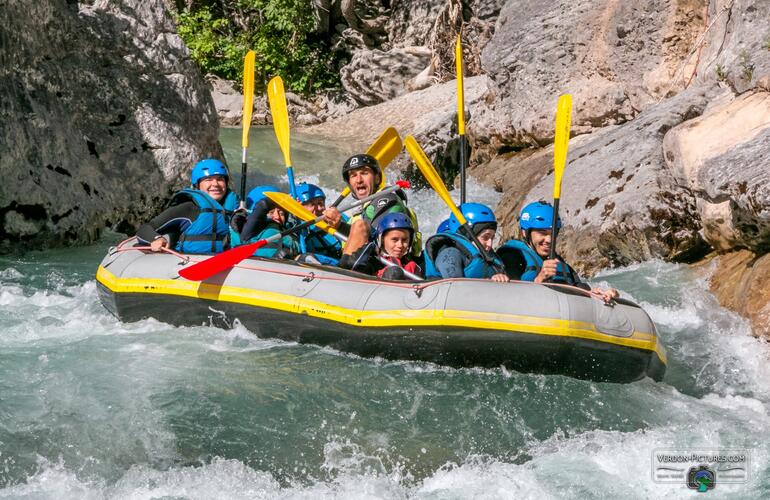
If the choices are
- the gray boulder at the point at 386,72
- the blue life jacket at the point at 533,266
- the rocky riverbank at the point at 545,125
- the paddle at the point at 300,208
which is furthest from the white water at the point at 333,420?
the gray boulder at the point at 386,72

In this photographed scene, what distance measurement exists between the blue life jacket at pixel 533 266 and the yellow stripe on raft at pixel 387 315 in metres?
0.66

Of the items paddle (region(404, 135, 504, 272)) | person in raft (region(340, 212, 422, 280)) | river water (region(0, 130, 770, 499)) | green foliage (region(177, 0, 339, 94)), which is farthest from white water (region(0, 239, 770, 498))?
green foliage (region(177, 0, 339, 94))

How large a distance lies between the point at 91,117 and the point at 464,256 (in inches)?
189

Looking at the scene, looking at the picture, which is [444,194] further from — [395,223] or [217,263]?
Answer: [217,263]

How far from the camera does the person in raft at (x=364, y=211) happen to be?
237 inches

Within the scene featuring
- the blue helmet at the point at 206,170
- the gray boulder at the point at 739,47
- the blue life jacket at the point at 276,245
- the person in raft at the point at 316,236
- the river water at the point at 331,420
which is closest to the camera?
the river water at the point at 331,420

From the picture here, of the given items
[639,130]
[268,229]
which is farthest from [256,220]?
[639,130]

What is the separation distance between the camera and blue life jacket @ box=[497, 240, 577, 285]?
5.60 m

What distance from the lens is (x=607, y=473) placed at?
14.2 feet

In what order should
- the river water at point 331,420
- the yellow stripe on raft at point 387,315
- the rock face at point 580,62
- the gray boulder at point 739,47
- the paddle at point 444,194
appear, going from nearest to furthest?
the river water at point 331,420 → the yellow stripe on raft at point 387,315 → the paddle at point 444,194 → the gray boulder at point 739,47 → the rock face at point 580,62

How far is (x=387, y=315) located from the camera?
529 cm

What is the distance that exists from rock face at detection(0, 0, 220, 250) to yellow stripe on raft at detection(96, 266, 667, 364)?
2.41 metres

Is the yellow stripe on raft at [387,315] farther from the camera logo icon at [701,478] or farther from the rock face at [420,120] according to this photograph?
the rock face at [420,120]

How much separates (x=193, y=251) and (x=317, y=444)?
2.54 meters
